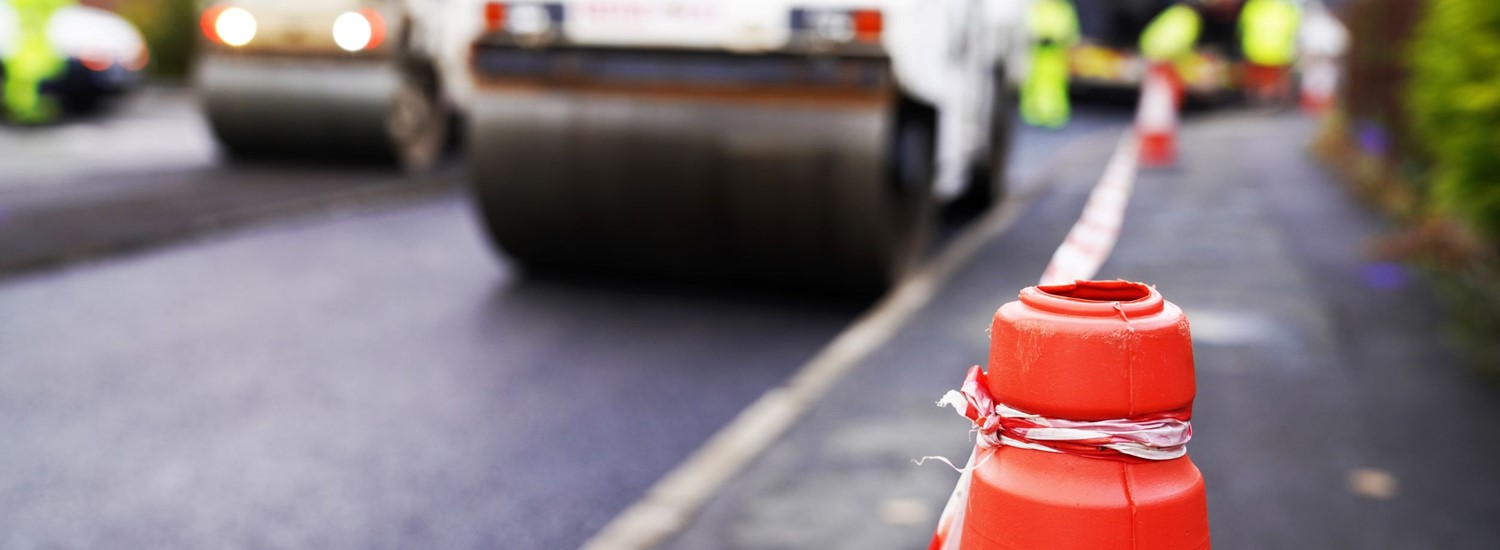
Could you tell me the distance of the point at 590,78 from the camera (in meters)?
6.45

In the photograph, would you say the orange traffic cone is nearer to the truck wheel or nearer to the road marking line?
the road marking line

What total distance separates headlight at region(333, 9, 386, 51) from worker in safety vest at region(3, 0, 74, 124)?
473 cm

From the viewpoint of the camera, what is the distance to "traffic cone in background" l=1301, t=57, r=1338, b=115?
68.5 feet

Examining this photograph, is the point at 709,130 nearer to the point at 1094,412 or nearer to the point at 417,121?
the point at 1094,412

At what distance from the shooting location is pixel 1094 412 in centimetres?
236

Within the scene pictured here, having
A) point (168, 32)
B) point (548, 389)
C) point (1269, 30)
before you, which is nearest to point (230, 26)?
point (548, 389)

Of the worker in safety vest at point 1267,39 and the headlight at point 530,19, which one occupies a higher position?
the headlight at point 530,19

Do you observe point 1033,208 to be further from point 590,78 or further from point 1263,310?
point 590,78

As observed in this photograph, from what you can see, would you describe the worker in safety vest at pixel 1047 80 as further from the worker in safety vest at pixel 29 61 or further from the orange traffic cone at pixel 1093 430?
the orange traffic cone at pixel 1093 430

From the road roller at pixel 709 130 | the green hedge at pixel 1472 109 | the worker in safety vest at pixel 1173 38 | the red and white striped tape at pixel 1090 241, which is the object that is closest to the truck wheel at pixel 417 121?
the road roller at pixel 709 130

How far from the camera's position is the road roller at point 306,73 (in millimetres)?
11055

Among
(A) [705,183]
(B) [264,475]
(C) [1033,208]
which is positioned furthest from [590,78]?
(C) [1033,208]

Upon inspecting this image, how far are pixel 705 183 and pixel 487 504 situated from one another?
2.54m

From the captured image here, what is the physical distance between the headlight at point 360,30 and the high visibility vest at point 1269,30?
1455 centimetres
